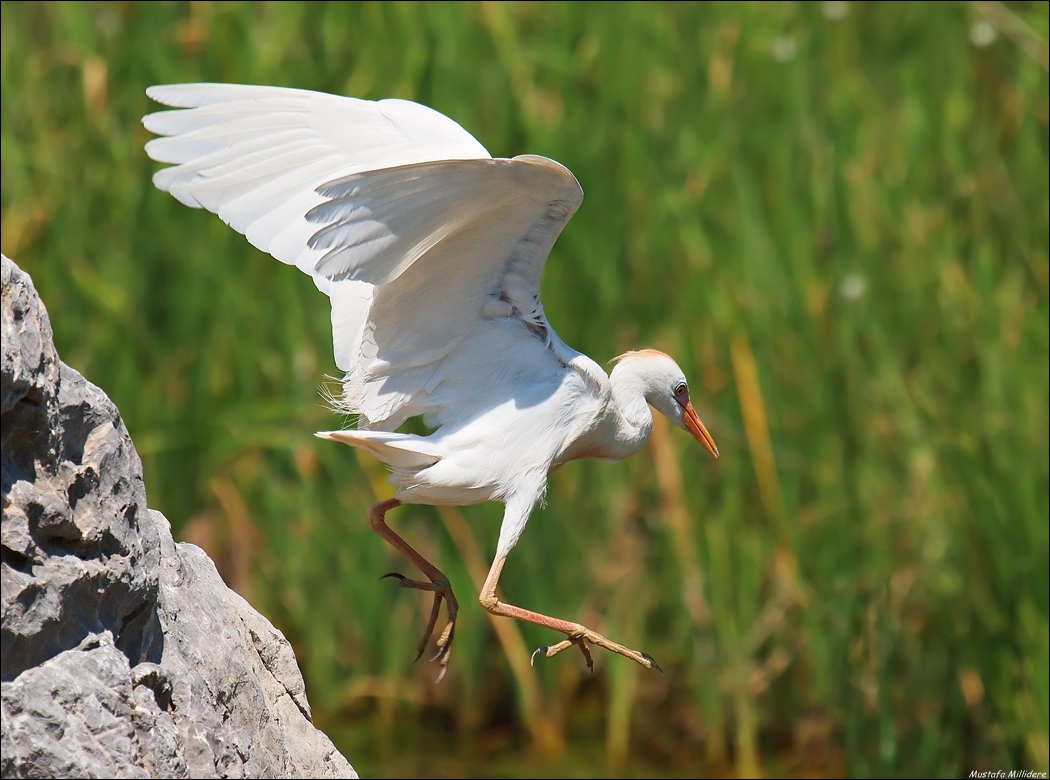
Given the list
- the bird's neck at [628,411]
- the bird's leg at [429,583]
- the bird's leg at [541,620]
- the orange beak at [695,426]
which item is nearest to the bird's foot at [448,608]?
the bird's leg at [429,583]

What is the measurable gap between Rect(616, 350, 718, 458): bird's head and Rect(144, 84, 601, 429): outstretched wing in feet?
1.14

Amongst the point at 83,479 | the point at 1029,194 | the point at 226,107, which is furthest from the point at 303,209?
the point at 1029,194

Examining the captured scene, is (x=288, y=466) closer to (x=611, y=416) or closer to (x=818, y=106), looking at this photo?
(x=611, y=416)

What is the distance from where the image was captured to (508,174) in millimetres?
2805

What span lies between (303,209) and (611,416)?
0.98 m

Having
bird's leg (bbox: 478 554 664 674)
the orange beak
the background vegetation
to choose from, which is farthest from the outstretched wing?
the background vegetation

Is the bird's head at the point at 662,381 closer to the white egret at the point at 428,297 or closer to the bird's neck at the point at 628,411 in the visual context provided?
the bird's neck at the point at 628,411

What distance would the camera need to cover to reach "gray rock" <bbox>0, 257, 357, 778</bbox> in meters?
1.82

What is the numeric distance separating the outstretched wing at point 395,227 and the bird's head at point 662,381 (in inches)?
13.7

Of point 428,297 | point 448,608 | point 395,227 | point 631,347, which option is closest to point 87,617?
point 395,227

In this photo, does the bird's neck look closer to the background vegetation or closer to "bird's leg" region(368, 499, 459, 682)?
"bird's leg" region(368, 499, 459, 682)

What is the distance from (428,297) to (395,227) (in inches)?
15.8

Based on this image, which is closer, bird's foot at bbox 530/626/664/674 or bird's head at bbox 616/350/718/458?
bird's foot at bbox 530/626/664/674

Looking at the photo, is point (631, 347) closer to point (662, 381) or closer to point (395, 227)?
point (662, 381)
